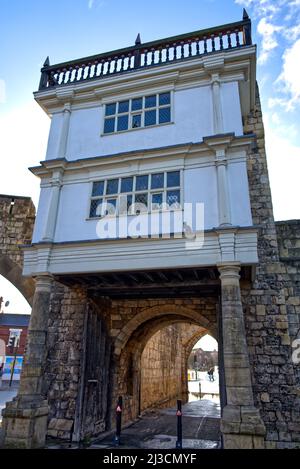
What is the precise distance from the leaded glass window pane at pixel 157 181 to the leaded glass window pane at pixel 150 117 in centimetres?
157

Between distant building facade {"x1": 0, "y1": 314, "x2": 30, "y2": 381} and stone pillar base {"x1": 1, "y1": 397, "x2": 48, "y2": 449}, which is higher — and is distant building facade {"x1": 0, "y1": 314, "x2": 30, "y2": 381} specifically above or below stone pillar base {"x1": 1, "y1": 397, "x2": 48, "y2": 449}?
above

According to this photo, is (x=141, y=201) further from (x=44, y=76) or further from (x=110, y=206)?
(x=44, y=76)

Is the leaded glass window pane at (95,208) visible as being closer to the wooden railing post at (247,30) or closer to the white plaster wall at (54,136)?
the white plaster wall at (54,136)

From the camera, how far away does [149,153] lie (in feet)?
24.5

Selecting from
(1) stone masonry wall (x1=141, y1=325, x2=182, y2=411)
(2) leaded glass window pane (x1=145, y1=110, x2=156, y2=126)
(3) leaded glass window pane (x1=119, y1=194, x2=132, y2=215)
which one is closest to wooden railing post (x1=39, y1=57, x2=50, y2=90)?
(2) leaded glass window pane (x1=145, y1=110, x2=156, y2=126)

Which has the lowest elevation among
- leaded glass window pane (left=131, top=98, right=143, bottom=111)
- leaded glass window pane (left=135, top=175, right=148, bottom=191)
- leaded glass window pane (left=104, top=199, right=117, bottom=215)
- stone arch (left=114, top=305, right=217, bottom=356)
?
stone arch (left=114, top=305, right=217, bottom=356)

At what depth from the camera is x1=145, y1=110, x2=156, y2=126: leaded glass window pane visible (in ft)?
26.6

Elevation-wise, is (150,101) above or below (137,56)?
below

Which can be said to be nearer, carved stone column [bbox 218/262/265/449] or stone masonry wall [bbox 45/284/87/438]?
carved stone column [bbox 218/262/265/449]

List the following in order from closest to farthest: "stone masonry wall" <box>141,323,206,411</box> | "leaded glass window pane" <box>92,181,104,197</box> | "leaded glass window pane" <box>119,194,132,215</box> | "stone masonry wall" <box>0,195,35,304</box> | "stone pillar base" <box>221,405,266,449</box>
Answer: "stone pillar base" <box>221,405,266,449</box> < "leaded glass window pane" <box>119,194,132,215</box> < "leaded glass window pane" <box>92,181,104,197</box> < "stone masonry wall" <box>0,195,35,304</box> < "stone masonry wall" <box>141,323,206,411</box>

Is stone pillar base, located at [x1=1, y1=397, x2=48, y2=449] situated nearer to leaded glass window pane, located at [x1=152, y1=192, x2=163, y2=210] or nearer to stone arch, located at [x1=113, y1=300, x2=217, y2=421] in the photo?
stone arch, located at [x1=113, y1=300, x2=217, y2=421]

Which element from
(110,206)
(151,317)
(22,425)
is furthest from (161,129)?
(22,425)

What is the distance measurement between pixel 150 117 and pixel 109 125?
1161mm

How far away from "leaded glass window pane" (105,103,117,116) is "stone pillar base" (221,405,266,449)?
7.56 metres
